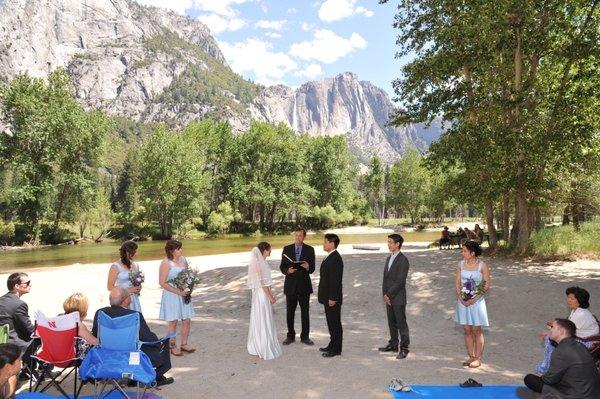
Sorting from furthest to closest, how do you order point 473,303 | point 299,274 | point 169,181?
point 169,181
point 299,274
point 473,303

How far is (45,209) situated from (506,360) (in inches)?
2127

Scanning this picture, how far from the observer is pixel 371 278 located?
1527 cm

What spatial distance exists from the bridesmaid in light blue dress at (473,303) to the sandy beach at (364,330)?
37 centimetres

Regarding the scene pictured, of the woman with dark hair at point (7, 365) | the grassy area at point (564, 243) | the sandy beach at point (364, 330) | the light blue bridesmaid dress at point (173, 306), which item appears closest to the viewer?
the woman with dark hair at point (7, 365)

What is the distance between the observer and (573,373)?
5172 millimetres

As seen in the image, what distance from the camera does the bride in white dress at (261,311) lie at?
814 centimetres

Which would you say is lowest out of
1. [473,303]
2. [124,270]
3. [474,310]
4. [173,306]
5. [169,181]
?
[173,306]

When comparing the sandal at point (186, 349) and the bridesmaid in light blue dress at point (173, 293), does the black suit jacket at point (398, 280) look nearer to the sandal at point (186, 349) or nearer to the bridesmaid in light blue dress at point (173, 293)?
the bridesmaid in light blue dress at point (173, 293)

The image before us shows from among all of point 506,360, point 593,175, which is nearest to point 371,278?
point 506,360

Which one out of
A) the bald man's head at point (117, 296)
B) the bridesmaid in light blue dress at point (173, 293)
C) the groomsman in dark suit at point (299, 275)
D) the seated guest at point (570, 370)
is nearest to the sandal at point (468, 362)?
the seated guest at point (570, 370)

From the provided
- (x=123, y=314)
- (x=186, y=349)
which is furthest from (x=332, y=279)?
(x=123, y=314)

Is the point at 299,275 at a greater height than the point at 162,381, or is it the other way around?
the point at 299,275

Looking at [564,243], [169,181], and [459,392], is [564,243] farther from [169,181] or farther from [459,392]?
[169,181]

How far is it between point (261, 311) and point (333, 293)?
1436 millimetres
